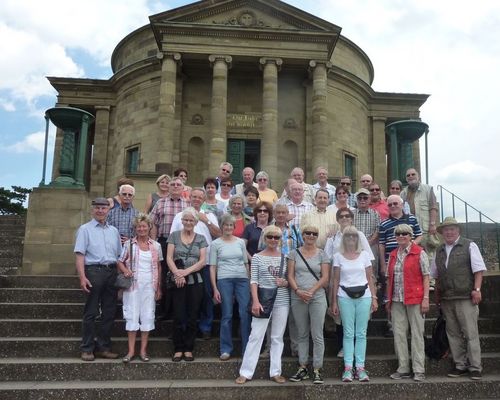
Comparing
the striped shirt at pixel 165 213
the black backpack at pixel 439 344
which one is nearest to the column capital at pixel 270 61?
the striped shirt at pixel 165 213

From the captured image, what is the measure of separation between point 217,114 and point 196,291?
14.6 meters

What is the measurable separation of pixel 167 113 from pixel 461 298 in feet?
52.7

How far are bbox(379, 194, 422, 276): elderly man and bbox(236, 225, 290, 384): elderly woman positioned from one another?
194 centimetres

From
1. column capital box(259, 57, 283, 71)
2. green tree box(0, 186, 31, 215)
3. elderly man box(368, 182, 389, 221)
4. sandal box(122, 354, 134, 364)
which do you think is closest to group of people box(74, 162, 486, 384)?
sandal box(122, 354, 134, 364)

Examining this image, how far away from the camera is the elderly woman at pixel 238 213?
744 cm

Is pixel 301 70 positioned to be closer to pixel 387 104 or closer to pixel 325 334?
pixel 387 104

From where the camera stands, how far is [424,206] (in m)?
8.87

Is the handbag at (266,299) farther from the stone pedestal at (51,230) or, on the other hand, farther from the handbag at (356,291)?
the stone pedestal at (51,230)

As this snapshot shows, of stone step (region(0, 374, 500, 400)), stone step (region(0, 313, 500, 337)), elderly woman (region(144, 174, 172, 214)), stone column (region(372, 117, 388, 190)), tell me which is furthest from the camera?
stone column (region(372, 117, 388, 190))

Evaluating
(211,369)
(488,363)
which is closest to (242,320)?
(211,369)

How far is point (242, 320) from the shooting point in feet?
21.6

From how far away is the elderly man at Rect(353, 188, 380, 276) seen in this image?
7727 millimetres

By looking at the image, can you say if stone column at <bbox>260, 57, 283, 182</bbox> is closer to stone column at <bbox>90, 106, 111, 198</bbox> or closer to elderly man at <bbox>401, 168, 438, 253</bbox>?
stone column at <bbox>90, 106, 111, 198</bbox>

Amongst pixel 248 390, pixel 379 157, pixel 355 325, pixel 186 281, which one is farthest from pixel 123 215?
pixel 379 157
